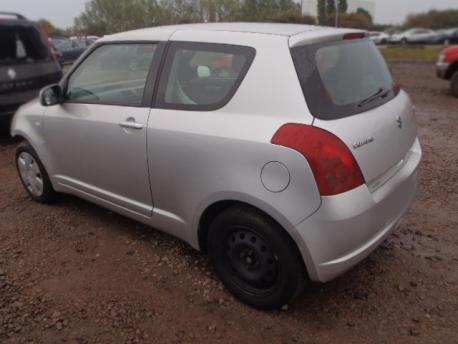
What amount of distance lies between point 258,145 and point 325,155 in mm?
353

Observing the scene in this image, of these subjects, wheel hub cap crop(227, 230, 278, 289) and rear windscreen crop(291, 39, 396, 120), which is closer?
rear windscreen crop(291, 39, 396, 120)

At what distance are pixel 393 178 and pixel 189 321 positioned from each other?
148 cm

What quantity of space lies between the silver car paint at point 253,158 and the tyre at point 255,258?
10cm

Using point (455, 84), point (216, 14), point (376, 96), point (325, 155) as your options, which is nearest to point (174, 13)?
point (216, 14)

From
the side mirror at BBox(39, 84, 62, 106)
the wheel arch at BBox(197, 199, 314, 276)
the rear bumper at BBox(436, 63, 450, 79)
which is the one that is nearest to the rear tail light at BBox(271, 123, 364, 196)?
the wheel arch at BBox(197, 199, 314, 276)

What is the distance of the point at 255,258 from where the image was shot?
2533mm

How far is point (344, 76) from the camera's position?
96.6 inches

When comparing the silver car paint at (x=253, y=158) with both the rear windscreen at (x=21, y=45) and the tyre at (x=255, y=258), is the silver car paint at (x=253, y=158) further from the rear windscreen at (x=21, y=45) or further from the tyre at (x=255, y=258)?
the rear windscreen at (x=21, y=45)

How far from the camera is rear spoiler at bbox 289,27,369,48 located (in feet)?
7.66

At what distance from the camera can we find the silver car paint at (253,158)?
7.13 feet

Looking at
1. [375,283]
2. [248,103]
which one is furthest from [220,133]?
[375,283]

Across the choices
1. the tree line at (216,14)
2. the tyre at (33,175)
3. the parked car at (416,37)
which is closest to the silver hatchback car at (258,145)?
the tyre at (33,175)

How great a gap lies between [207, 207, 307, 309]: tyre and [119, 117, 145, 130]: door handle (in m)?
0.80

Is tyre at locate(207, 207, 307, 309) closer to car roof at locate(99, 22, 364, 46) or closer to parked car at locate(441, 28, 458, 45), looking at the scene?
car roof at locate(99, 22, 364, 46)
